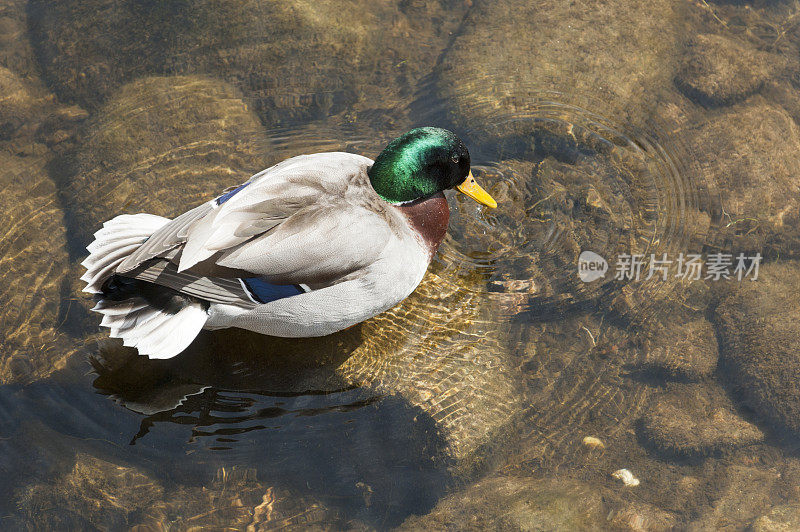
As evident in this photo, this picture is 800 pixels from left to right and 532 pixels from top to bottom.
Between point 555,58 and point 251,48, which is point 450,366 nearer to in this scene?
point 555,58

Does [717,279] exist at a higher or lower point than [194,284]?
lower

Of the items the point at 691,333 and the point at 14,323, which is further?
the point at 691,333

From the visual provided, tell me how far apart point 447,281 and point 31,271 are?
8.26ft

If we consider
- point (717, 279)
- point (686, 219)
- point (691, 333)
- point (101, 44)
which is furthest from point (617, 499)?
point (101, 44)

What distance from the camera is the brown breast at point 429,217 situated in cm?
392

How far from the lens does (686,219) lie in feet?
15.6

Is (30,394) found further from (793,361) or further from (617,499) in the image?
(793,361)

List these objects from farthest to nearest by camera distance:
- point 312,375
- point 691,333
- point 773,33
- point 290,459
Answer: point 773,33 < point 691,333 < point 312,375 < point 290,459

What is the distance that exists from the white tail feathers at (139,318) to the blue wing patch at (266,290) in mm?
300

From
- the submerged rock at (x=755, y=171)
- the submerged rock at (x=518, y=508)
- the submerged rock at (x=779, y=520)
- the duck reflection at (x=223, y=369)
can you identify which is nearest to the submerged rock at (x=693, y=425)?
the submerged rock at (x=779, y=520)

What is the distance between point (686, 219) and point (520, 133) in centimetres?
127

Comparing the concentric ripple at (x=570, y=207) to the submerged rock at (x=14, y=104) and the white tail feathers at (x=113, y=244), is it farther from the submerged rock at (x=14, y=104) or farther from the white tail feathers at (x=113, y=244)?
the submerged rock at (x=14, y=104)

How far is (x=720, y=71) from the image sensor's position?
5.50 m

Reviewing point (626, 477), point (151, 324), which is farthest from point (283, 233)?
point (626, 477)
